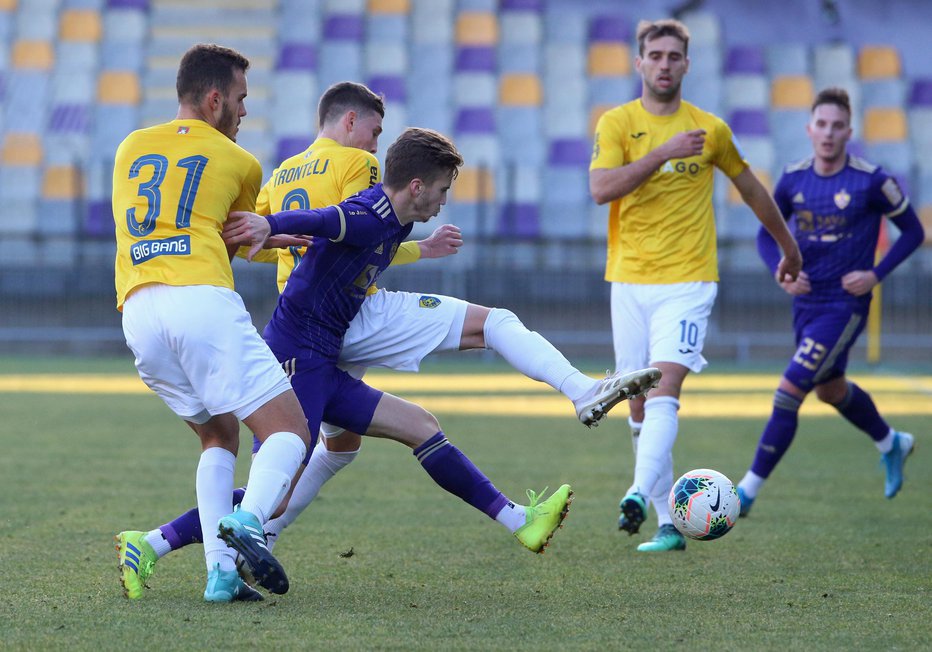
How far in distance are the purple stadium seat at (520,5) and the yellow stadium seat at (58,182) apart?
382 inches

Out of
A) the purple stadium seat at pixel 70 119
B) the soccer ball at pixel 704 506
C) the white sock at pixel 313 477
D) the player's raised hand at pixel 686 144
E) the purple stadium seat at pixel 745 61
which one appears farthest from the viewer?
the purple stadium seat at pixel 745 61

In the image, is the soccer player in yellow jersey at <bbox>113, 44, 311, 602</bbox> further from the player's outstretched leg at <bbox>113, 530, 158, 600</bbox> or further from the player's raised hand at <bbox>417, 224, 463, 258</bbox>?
the player's raised hand at <bbox>417, 224, 463, 258</bbox>

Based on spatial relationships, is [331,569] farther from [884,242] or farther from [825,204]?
[884,242]

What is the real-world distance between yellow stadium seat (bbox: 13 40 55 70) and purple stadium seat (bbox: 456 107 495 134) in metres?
8.46

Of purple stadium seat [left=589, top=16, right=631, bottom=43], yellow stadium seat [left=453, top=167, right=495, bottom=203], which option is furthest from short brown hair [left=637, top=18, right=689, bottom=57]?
purple stadium seat [left=589, top=16, right=631, bottom=43]

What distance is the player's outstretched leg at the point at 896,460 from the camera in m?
7.24

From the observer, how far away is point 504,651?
3.50 meters

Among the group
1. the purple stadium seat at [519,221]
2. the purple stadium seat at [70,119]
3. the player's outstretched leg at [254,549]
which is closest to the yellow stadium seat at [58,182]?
the purple stadium seat at [70,119]

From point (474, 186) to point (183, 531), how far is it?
19.5m

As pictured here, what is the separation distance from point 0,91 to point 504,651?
2496 cm

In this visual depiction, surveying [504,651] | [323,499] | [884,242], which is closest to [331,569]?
[504,651]

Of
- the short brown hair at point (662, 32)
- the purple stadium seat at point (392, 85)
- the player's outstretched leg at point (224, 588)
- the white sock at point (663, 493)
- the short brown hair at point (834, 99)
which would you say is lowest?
the white sock at point (663, 493)

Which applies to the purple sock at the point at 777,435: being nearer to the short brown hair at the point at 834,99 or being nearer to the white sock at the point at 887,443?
the white sock at the point at 887,443

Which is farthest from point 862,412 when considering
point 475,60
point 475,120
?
point 475,60
